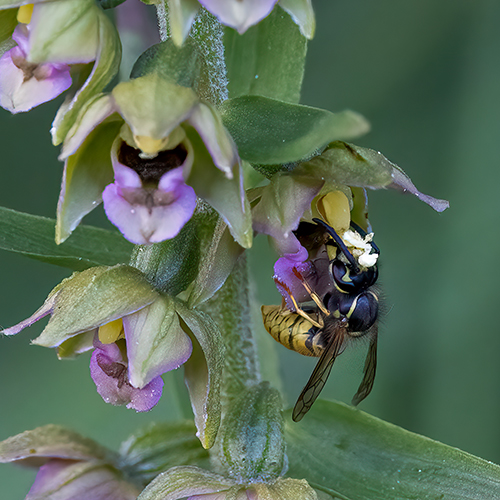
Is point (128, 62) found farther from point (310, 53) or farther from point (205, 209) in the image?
point (310, 53)

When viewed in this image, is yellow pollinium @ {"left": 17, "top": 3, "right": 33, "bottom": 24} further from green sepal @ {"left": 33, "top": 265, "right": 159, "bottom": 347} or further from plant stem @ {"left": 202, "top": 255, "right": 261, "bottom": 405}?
plant stem @ {"left": 202, "top": 255, "right": 261, "bottom": 405}

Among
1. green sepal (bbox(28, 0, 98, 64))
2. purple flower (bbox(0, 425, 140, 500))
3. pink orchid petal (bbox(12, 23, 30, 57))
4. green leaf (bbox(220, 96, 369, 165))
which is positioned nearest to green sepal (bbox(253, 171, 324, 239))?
green leaf (bbox(220, 96, 369, 165))

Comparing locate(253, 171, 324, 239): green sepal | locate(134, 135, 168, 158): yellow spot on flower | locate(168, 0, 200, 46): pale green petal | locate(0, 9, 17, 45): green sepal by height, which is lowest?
locate(253, 171, 324, 239): green sepal

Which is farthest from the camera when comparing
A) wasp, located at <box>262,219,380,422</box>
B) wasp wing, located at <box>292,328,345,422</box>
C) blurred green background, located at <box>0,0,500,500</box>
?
blurred green background, located at <box>0,0,500,500</box>

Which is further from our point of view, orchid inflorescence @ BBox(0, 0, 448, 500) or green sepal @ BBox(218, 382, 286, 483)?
green sepal @ BBox(218, 382, 286, 483)

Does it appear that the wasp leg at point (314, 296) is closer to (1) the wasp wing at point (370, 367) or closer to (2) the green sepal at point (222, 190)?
(1) the wasp wing at point (370, 367)

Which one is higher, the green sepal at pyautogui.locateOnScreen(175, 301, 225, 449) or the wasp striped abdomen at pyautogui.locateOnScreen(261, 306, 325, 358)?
the green sepal at pyautogui.locateOnScreen(175, 301, 225, 449)

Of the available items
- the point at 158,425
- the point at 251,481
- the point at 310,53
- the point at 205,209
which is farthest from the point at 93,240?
the point at 310,53

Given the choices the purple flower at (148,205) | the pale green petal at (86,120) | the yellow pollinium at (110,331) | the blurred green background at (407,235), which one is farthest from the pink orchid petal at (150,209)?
the blurred green background at (407,235)
